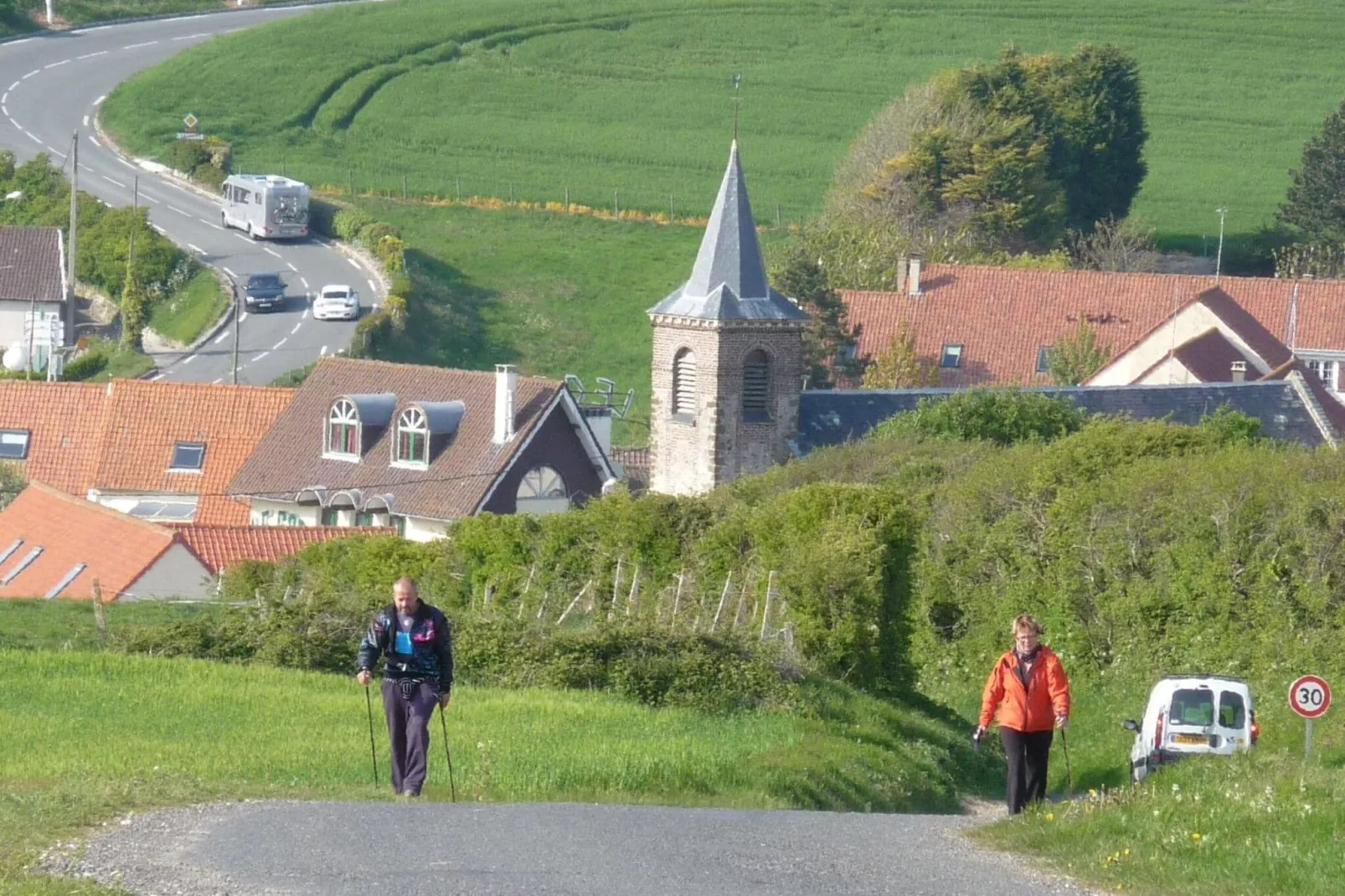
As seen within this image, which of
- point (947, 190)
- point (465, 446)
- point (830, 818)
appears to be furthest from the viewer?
point (947, 190)

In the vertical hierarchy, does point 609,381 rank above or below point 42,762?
below

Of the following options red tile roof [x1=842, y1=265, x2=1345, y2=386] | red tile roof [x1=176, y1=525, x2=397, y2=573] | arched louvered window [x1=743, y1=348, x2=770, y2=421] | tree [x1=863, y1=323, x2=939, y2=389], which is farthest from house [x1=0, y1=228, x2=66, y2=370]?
red tile roof [x1=176, y1=525, x2=397, y2=573]

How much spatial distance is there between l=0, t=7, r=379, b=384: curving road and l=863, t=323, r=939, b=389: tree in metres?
15.6

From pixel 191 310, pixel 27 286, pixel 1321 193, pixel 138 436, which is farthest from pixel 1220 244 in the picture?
pixel 138 436

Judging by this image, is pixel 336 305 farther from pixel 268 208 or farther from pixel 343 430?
pixel 343 430

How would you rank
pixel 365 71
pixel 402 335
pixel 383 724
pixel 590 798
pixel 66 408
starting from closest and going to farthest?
pixel 590 798 < pixel 383 724 < pixel 66 408 < pixel 402 335 < pixel 365 71

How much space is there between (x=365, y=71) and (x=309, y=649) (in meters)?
94.5

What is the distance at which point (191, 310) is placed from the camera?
261 feet

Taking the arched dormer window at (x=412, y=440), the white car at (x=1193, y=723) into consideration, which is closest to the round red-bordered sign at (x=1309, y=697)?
the white car at (x=1193, y=723)

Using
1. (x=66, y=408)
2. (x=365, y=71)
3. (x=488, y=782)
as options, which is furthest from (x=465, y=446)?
(x=365, y=71)

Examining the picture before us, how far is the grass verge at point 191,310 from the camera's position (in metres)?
77.8

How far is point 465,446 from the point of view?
168 ft

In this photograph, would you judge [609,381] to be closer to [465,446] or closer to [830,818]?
[465,446]

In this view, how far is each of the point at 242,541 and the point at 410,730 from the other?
2573cm
